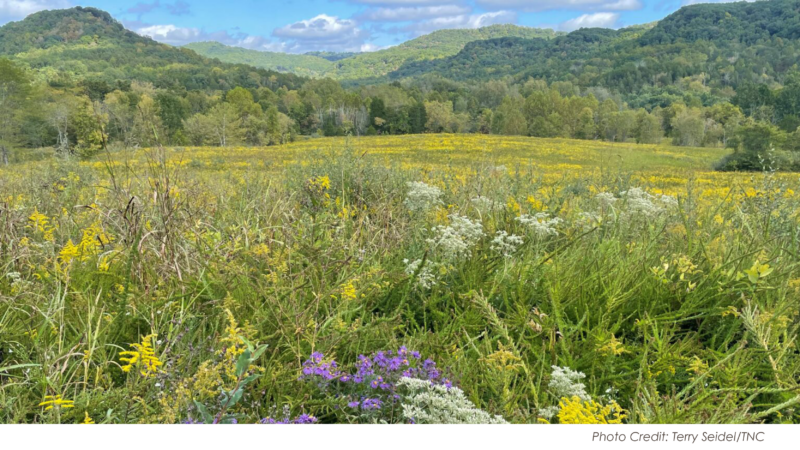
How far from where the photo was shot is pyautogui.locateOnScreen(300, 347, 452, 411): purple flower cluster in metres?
1.56

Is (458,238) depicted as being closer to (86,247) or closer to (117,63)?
(86,247)

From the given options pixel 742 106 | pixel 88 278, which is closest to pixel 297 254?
pixel 88 278

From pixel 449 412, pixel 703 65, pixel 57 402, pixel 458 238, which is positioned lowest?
pixel 449 412

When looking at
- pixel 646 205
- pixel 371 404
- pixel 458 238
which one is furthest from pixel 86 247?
pixel 646 205

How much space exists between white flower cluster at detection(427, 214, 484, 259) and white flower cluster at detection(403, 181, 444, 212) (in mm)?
761

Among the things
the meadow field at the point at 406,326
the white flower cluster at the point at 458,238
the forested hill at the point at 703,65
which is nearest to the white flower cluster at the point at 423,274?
the meadow field at the point at 406,326

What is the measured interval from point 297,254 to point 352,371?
84 cm

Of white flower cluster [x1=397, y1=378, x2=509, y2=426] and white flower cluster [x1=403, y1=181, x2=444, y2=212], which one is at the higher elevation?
white flower cluster [x1=403, y1=181, x2=444, y2=212]

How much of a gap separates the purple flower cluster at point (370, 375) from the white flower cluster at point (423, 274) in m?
0.67

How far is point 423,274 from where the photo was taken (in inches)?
94.9

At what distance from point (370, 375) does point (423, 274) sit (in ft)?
2.97

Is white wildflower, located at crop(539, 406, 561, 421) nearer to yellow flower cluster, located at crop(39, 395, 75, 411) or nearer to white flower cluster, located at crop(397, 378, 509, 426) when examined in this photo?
white flower cluster, located at crop(397, 378, 509, 426)

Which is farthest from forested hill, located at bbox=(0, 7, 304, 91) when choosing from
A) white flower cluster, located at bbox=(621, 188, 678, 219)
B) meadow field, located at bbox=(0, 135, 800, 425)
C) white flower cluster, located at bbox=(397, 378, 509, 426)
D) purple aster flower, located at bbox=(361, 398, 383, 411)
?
white flower cluster, located at bbox=(397, 378, 509, 426)

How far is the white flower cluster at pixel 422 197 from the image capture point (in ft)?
11.8
